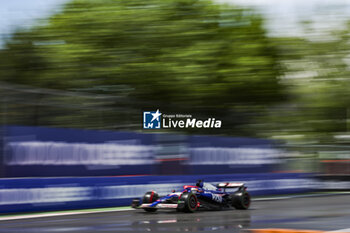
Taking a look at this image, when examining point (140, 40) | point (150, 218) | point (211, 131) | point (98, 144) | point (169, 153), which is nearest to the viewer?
point (150, 218)

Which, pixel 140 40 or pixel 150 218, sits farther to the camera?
pixel 140 40

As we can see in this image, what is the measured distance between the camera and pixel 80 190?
49.9 ft

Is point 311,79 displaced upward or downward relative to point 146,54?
downward

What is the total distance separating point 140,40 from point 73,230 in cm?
2107

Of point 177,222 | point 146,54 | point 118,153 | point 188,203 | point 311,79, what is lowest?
point 177,222

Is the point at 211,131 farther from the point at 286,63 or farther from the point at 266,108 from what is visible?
the point at 286,63

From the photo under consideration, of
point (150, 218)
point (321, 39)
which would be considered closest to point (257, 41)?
point (321, 39)

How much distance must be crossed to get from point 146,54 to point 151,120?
11.4m

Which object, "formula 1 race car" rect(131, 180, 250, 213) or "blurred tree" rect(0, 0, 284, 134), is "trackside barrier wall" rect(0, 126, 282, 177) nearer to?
"formula 1 race car" rect(131, 180, 250, 213)

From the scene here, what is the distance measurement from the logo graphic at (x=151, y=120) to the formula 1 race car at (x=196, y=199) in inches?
161

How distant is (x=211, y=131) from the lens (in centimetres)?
2086

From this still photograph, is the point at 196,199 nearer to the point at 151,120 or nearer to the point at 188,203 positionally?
the point at 188,203

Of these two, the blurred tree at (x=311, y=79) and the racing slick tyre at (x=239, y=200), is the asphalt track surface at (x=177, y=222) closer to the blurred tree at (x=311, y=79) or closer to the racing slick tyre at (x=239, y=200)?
the racing slick tyre at (x=239, y=200)
